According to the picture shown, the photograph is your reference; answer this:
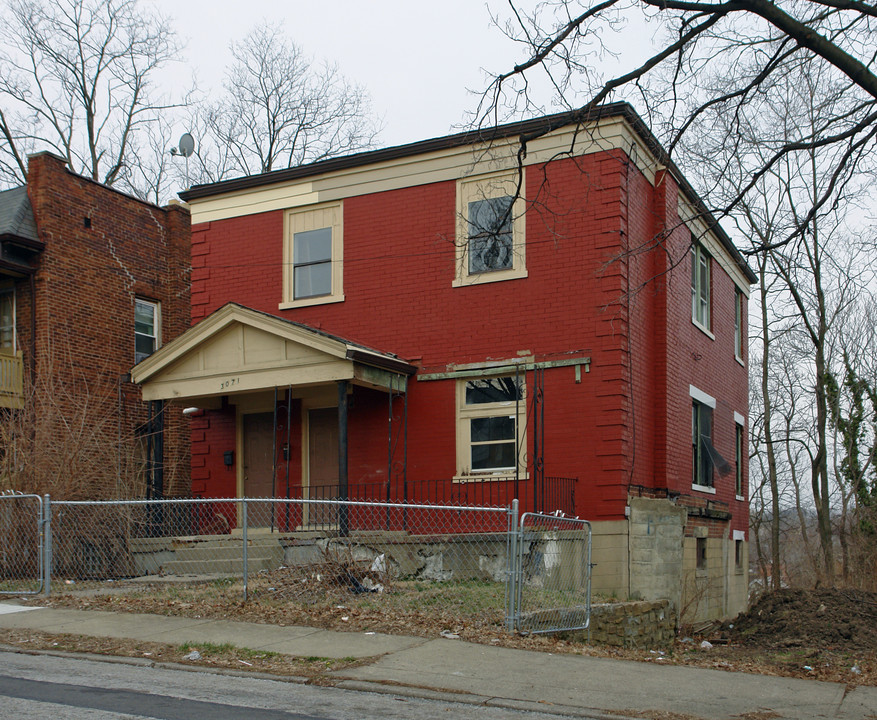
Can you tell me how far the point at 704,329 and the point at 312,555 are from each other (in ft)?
31.2

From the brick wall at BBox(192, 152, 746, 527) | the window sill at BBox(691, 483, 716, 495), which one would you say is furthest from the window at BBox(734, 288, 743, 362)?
the brick wall at BBox(192, 152, 746, 527)

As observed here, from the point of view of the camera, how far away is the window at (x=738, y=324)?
22.9 meters

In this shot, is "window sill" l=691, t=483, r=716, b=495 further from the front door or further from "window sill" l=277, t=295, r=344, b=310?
"window sill" l=277, t=295, r=344, b=310

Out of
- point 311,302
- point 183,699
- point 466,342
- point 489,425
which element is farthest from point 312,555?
point 183,699

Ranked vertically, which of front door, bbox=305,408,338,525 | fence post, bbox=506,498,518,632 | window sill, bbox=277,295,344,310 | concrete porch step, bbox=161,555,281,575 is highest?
window sill, bbox=277,295,344,310

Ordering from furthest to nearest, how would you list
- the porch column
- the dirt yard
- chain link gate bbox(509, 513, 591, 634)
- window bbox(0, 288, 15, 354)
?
window bbox(0, 288, 15, 354) < the porch column < chain link gate bbox(509, 513, 591, 634) < the dirt yard

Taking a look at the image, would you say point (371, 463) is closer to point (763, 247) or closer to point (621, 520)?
point (621, 520)

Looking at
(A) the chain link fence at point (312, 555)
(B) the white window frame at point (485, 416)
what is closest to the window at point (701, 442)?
(B) the white window frame at point (485, 416)

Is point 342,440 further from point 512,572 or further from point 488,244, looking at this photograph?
point 512,572

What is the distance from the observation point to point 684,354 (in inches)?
719

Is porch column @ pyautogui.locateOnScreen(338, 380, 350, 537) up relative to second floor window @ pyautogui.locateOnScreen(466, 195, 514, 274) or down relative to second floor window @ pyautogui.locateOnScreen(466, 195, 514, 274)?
down

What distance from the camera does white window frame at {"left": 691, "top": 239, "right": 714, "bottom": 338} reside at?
19.2 metres

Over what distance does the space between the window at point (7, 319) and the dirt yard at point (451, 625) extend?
10169 mm

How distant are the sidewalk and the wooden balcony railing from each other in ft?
35.8
